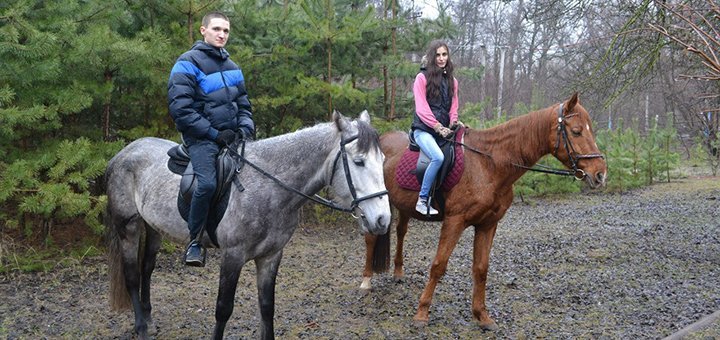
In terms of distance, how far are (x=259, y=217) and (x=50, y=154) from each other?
3.70 m

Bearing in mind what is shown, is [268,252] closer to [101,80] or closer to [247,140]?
[247,140]

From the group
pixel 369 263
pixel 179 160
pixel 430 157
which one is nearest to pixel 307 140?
pixel 179 160

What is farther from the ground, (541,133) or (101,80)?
(101,80)

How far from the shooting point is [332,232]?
951 centimetres

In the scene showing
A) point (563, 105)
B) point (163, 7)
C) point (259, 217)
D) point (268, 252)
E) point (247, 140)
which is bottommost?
point (268, 252)

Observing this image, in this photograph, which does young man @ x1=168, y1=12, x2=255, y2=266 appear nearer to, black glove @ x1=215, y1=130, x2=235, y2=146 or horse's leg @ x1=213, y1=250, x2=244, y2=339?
black glove @ x1=215, y1=130, x2=235, y2=146

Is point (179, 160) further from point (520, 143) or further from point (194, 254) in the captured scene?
point (520, 143)

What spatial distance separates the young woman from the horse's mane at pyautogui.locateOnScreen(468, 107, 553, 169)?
1.44 feet

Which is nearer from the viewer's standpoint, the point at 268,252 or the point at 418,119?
the point at 268,252

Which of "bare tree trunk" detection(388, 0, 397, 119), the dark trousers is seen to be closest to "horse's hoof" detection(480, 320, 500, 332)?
the dark trousers

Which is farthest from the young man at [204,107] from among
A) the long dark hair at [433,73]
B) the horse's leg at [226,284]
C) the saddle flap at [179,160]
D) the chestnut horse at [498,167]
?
the chestnut horse at [498,167]

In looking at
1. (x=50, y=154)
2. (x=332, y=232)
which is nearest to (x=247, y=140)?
(x=50, y=154)

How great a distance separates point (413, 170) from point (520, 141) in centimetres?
107

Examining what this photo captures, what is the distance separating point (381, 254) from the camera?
6.21 meters
